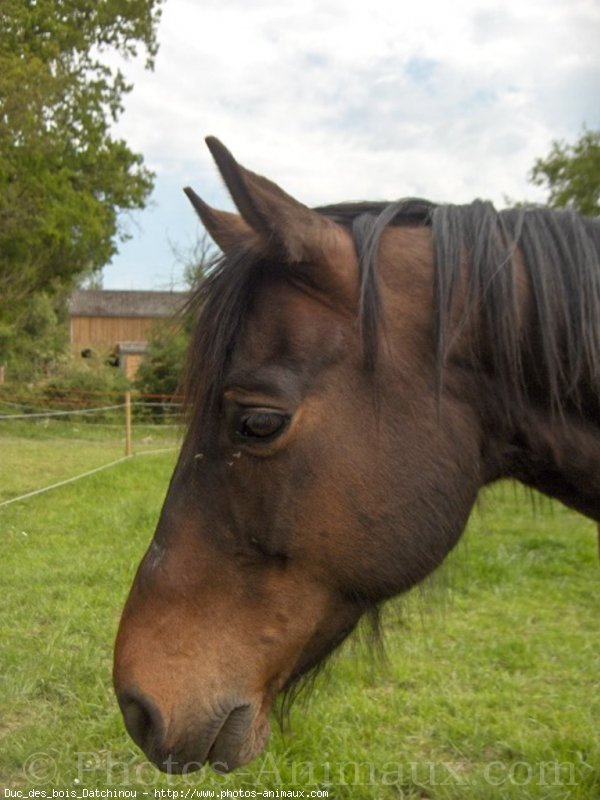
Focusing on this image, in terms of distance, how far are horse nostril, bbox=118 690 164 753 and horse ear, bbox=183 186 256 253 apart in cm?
100

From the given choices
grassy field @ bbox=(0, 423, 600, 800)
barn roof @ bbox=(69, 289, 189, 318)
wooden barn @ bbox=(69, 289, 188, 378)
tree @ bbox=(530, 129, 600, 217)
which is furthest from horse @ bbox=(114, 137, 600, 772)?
barn roof @ bbox=(69, 289, 189, 318)

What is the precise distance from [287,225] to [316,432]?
0.44m

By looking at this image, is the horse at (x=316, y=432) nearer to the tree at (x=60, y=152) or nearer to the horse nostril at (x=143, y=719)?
the horse nostril at (x=143, y=719)

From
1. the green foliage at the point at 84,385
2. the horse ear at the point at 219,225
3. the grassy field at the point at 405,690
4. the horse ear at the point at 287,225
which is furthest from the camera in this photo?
the green foliage at the point at 84,385

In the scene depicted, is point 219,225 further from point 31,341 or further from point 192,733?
point 31,341

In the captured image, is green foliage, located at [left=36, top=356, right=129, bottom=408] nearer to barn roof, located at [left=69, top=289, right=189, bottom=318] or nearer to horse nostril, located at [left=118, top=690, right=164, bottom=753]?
horse nostril, located at [left=118, top=690, right=164, bottom=753]

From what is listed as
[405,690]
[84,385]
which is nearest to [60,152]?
[84,385]

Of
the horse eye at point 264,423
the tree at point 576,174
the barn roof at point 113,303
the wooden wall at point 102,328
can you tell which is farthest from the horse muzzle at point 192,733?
the wooden wall at point 102,328

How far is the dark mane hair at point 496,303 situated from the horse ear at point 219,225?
0.15 ft

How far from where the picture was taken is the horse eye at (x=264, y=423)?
157 centimetres

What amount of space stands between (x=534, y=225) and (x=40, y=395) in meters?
22.0

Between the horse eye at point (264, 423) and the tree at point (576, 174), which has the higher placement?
the tree at point (576, 174)

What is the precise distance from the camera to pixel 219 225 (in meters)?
1.78

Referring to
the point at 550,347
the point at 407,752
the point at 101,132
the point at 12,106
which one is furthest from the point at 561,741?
the point at 101,132
